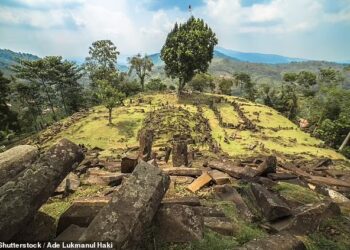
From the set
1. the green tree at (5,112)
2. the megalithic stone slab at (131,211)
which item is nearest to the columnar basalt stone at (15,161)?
the megalithic stone slab at (131,211)

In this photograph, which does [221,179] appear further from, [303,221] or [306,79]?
[306,79]

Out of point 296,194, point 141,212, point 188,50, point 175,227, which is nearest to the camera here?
point 141,212

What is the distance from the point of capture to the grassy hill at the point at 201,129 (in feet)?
99.7

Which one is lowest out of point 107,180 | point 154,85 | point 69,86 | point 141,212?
point 154,85

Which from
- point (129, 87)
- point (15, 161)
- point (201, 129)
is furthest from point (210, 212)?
point (129, 87)

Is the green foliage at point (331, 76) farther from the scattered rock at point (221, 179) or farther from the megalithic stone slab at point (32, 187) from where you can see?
the megalithic stone slab at point (32, 187)

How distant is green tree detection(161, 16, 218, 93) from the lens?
48281 millimetres

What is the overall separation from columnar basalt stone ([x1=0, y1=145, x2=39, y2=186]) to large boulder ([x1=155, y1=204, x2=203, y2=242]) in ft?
11.2

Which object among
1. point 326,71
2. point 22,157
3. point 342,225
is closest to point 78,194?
point 22,157

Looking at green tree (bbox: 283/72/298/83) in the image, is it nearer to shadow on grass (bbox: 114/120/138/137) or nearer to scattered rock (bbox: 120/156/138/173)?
shadow on grass (bbox: 114/120/138/137)

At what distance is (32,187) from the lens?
4.62m

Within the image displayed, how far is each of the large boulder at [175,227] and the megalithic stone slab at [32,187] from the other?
Result: 177 centimetres

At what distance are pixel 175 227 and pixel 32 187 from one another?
2.30m

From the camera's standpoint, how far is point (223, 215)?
6500mm
